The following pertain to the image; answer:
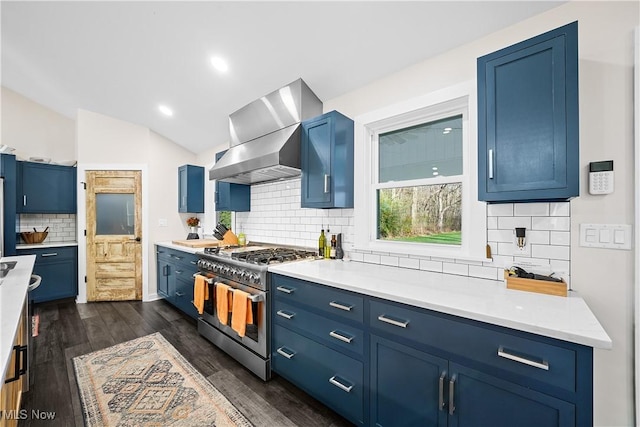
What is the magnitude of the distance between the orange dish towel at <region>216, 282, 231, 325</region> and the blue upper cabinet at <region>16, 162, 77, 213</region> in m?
3.90

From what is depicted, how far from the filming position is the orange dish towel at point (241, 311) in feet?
7.41

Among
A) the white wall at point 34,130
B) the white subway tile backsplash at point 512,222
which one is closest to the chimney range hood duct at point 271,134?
the white subway tile backsplash at point 512,222

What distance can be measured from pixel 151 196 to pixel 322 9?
4047mm

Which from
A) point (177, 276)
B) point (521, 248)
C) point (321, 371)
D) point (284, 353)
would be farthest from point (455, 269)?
point (177, 276)

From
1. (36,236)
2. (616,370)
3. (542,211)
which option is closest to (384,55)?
(542,211)

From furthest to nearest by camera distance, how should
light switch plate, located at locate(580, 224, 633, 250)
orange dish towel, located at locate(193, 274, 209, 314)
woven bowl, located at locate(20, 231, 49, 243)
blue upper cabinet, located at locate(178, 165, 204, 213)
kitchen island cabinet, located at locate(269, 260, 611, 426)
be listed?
blue upper cabinet, located at locate(178, 165, 204, 213) < woven bowl, located at locate(20, 231, 49, 243) < orange dish towel, located at locate(193, 274, 209, 314) < light switch plate, located at locate(580, 224, 633, 250) < kitchen island cabinet, located at locate(269, 260, 611, 426)

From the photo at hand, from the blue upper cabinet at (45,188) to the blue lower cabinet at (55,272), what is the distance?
667mm

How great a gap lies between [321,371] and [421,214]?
1421mm

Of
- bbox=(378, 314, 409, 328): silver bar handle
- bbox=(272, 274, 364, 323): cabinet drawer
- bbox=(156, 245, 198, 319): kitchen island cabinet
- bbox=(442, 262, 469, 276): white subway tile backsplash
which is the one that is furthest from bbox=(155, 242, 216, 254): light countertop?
bbox=(442, 262, 469, 276): white subway tile backsplash

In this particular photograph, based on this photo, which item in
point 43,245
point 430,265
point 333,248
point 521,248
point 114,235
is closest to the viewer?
point 521,248

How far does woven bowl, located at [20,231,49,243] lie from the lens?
14.0 feet

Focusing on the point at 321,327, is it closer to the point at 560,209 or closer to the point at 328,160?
the point at 328,160

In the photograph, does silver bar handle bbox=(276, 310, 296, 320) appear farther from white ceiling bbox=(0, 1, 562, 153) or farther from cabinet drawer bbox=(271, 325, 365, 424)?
white ceiling bbox=(0, 1, 562, 153)

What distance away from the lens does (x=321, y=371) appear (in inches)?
73.0
